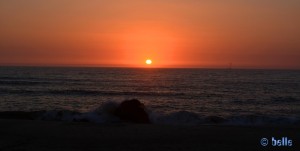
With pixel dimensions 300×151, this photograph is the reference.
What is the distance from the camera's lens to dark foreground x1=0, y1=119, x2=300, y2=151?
922 centimetres

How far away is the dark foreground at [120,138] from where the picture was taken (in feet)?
30.2

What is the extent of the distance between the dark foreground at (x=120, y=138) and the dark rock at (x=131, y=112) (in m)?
3.53

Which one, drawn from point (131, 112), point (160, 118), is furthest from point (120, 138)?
point (160, 118)

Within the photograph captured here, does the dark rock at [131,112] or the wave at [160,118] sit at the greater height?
the dark rock at [131,112]

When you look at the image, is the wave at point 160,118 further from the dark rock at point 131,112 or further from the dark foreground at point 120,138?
the dark foreground at point 120,138

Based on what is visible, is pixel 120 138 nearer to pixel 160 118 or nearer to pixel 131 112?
pixel 131 112

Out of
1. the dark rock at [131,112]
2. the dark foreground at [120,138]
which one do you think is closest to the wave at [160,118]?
the dark rock at [131,112]

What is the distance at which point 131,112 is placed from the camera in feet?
55.7

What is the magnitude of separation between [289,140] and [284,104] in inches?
818

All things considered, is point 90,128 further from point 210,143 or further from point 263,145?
point 263,145

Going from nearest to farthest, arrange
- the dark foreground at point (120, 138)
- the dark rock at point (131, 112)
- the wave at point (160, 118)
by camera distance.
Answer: the dark foreground at point (120, 138), the dark rock at point (131, 112), the wave at point (160, 118)

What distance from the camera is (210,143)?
10062 millimetres

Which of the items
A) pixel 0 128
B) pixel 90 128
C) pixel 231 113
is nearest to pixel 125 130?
pixel 90 128

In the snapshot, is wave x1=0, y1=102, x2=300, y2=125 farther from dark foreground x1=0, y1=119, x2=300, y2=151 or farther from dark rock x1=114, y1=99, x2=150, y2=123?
dark foreground x1=0, y1=119, x2=300, y2=151
